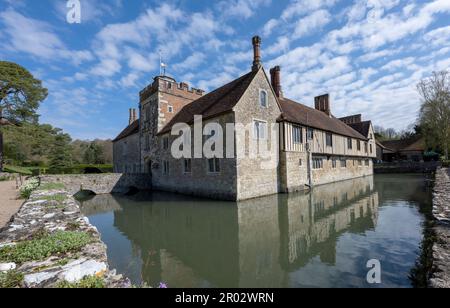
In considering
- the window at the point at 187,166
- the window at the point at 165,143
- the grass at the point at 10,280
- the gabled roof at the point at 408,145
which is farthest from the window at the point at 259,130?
the gabled roof at the point at 408,145

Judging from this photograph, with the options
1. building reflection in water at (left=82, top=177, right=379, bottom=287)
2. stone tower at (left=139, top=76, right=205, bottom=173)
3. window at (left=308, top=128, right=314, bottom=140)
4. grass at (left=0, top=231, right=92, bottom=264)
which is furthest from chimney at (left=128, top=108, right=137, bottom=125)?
grass at (left=0, top=231, right=92, bottom=264)

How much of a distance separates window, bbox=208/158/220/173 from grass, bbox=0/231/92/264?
10.3 metres

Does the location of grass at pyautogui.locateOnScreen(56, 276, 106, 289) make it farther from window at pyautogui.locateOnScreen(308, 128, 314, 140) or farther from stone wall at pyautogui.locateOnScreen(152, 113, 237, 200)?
window at pyautogui.locateOnScreen(308, 128, 314, 140)

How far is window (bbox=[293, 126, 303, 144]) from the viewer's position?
1620 cm

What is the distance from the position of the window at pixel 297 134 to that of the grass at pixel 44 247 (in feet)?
47.7

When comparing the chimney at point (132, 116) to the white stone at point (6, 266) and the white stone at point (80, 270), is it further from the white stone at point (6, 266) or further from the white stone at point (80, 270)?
the white stone at point (80, 270)

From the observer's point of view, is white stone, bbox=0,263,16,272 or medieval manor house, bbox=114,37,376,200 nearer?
white stone, bbox=0,263,16,272

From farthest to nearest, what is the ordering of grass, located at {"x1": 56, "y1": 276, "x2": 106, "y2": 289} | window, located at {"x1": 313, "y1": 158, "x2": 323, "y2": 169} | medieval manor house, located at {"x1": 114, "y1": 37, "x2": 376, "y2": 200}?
window, located at {"x1": 313, "y1": 158, "x2": 323, "y2": 169} → medieval manor house, located at {"x1": 114, "y1": 37, "x2": 376, "y2": 200} → grass, located at {"x1": 56, "y1": 276, "x2": 106, "y2": 289}

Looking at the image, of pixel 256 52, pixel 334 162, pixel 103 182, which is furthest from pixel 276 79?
pixel 103 182

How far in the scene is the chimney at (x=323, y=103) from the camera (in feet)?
85.5

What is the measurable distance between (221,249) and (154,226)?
12.3 feet

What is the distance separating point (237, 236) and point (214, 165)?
7482mm

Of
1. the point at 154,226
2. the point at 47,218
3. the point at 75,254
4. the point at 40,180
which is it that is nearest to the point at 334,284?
the point at 75,254

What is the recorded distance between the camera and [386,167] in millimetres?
33812
